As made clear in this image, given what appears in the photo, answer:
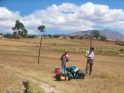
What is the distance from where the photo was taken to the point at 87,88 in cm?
1372

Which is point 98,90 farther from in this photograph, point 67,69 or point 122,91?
point 67,69

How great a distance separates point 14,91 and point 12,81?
8.00ft

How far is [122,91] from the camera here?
43.3 ft

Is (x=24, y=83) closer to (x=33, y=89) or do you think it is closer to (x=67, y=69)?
(x=33, y=89)

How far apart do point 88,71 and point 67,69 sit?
2.24m

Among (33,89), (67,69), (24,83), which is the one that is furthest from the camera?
(67,69)

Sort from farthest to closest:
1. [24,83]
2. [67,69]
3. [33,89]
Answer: [67,69]
[24,83]
[33,89]

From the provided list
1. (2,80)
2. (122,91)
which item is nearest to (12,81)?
(2,80)

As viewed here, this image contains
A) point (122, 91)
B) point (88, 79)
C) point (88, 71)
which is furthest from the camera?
point (88, 71)

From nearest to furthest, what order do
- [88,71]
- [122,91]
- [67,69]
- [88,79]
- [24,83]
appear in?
[122,91] → [24,83] → [88,79] → [67,69] → [88,71]

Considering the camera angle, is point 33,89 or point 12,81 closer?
point 33,89

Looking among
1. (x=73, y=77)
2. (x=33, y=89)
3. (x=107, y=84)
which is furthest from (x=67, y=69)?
(x=33, y=89)

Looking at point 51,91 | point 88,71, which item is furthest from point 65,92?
point 88,71

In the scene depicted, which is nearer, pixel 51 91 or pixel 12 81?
pixel 51 91
